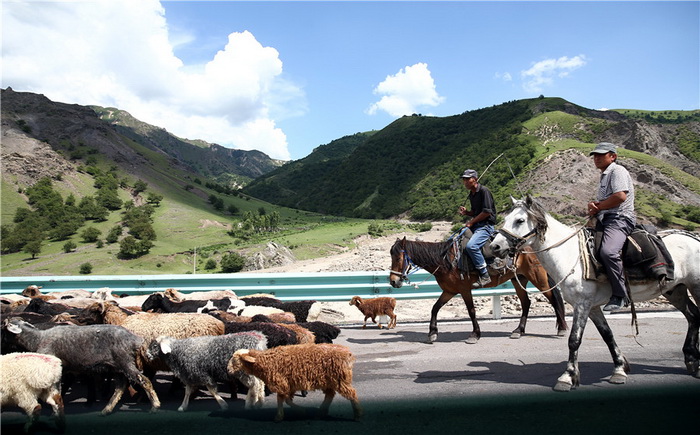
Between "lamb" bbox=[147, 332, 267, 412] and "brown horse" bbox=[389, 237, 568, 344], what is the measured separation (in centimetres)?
→ 445

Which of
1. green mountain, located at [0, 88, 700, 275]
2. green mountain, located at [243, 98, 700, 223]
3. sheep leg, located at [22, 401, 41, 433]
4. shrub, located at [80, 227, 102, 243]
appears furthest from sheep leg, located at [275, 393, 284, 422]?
shrub, located at [80, 227, 102, 243]

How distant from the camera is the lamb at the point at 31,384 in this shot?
16.2 feet

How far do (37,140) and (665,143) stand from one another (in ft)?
442

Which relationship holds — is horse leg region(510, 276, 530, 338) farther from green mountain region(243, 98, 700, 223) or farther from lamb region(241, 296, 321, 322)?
green mountain region(243, 98, 700, 223)

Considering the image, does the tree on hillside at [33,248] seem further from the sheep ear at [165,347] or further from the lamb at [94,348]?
the sheep ear at [165,347]

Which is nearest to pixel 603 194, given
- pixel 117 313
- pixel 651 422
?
pixel 651 422

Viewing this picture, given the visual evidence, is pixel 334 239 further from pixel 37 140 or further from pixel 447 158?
pixel 37 140

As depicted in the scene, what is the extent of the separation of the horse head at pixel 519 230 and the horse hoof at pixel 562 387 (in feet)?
6.02

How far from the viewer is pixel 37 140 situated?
3981 inches

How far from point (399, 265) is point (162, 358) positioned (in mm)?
5414

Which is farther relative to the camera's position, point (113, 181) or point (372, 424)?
point (113, 181)

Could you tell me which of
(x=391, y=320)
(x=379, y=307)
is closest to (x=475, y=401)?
(x=391, y=320)

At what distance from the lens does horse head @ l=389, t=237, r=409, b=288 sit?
389 inches

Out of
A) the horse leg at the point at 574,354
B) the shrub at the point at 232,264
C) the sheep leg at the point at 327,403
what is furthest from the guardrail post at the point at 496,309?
the shrub at the point at 232,264
